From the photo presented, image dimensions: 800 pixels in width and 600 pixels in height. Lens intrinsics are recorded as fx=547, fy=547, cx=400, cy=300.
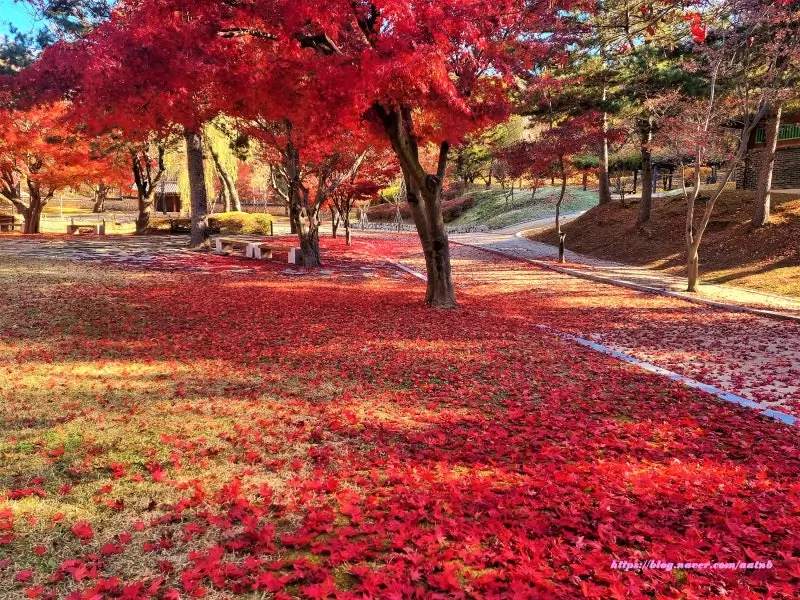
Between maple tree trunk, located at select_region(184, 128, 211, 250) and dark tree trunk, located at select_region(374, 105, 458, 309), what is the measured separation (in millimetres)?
11104

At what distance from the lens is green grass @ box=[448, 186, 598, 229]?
36.8m

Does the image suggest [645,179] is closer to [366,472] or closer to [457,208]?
[366,472]

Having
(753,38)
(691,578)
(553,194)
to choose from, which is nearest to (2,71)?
(753,38)

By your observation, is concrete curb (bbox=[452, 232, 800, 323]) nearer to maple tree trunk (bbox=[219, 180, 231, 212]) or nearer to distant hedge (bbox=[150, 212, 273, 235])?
distant hedge (bbox=[150, 212, 273, 235])

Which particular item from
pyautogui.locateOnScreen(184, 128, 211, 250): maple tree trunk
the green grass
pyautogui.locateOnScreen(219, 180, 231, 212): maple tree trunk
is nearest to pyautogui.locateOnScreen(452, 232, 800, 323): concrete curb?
pyautogui.locateOnScreen(184, 128, 211, 250): maple tree trunk

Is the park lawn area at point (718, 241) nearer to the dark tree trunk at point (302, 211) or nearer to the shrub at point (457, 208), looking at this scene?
the dark tree trunk at point (302, 211)

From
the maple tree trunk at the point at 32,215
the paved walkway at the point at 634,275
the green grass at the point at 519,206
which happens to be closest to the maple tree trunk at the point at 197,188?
the maple tree trunk at the point at 32,215

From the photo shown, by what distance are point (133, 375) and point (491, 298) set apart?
8009mm

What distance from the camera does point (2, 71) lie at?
18719 millimetres

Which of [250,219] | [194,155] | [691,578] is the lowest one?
[691,578]

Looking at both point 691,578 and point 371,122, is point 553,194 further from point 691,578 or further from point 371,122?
point 691,578

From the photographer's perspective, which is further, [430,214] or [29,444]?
[430,214]

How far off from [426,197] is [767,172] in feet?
39.2

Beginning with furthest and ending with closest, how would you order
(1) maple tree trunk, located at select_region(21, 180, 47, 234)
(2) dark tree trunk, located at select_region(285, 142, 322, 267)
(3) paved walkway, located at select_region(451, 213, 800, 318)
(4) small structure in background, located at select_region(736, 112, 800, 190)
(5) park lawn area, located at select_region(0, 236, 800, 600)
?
1. (1) maple tree trunk, located at select_region(21, 180, 47, 234)
2. (4) small structure in background, located at select_region(736, 112, 800, 190)
3. (2) dark tree trunk, located at select_region(285, 142, 322, 267)
4. (3) paved walkway, located at select_region(451, 213, 800, 318)
5. (5) park lawn area, located at select_region(0, 236, 800, 600)
